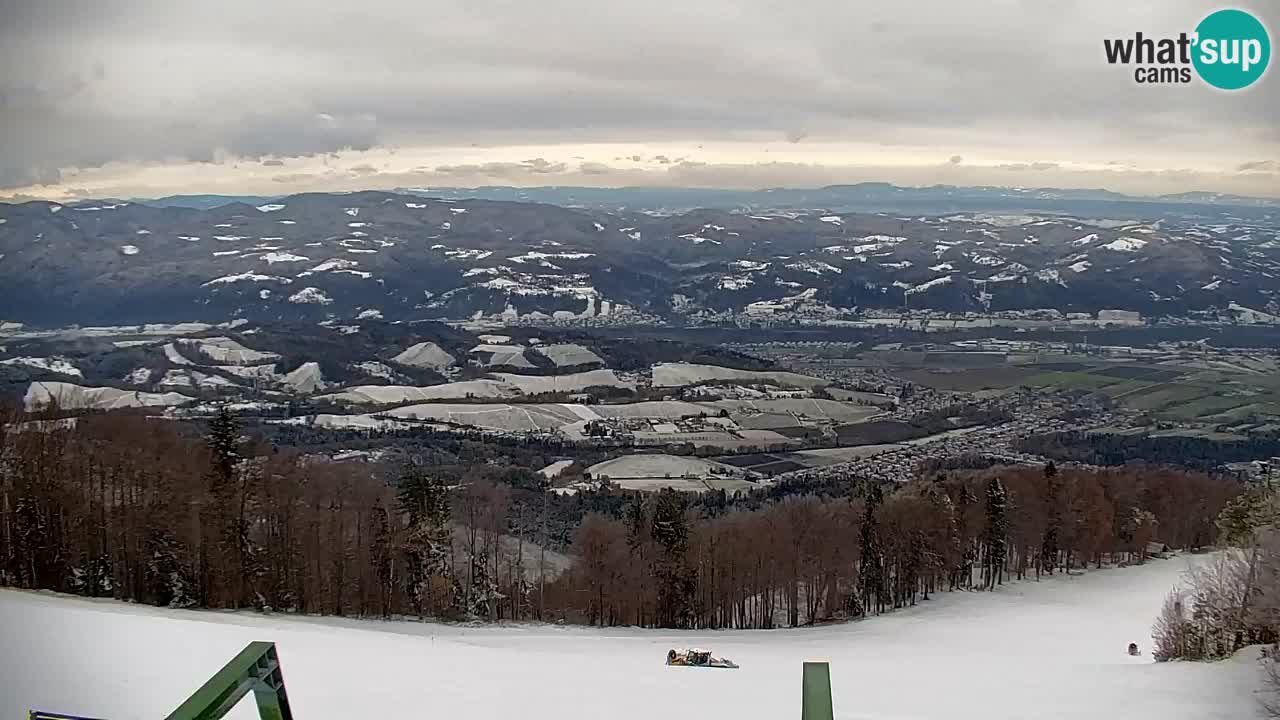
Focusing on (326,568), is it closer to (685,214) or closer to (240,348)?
(240,348)

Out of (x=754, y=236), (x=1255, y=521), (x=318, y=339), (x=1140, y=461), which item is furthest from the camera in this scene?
(x=754, y=236)

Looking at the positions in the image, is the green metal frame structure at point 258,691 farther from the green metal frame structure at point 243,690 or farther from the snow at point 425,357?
the snow at point 425,357

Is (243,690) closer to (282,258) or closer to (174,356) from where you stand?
(174,356)

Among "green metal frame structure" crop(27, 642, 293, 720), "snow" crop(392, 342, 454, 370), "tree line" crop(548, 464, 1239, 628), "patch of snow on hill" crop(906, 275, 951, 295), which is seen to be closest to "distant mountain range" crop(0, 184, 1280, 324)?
"patch of snow on hill" crop(906, 275, 951, 295)

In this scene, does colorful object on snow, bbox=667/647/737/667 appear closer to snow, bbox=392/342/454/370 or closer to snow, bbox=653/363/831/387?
snow, bbox=653/363/831/387

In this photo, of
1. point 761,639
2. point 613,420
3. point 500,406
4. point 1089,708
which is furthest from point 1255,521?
point 500,406

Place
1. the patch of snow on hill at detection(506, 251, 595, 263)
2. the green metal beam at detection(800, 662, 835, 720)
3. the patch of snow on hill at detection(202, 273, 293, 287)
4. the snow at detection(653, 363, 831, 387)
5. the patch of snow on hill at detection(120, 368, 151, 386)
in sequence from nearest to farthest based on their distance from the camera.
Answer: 1. the green metal beam at detection(800, 662, 835, 720)
2. the patch of snow on hill at detection(120, 368, 151, 386)
3. the snow at detection(653, 363, 831, 387)
4. the patch of snow on hill at detection(202, 273, 293, 287)
5. the patch of snow on hill at detection(506, 251, 595, 263)

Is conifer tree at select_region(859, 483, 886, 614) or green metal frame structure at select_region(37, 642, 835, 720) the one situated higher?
green metal frame structure at select_region(37, 642, 835, 720)
